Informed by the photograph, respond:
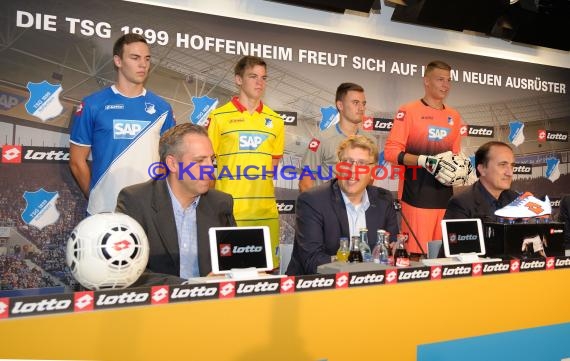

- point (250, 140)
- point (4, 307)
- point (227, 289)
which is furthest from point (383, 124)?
point (4, 307)

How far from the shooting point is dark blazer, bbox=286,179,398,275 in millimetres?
2482

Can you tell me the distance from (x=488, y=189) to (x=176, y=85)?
236 centimetres

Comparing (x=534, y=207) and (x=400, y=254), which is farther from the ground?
(x=534, y=207)

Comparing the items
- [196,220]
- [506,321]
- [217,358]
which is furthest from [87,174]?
[506,321]

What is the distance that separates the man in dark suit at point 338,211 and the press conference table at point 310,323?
77 centimetres

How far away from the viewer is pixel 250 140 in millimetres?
3816

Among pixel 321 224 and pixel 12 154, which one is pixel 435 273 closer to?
pixel 321 224

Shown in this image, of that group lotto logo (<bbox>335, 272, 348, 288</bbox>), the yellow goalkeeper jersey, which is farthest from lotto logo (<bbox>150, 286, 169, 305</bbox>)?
the yellow goalkeeper jersey

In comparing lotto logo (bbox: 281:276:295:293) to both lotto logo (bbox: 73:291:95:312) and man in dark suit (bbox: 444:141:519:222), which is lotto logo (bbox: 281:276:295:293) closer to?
lotto logo (bbox: 73:291:95:312)

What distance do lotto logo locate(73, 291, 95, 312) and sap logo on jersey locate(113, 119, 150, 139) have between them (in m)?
2.26

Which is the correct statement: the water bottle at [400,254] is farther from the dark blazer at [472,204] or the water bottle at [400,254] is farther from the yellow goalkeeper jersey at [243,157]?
the yellow goalkeeper jersey at [243,157]

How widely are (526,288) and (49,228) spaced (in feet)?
9.83

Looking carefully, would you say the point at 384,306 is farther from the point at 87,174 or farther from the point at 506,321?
the point at 87,174
